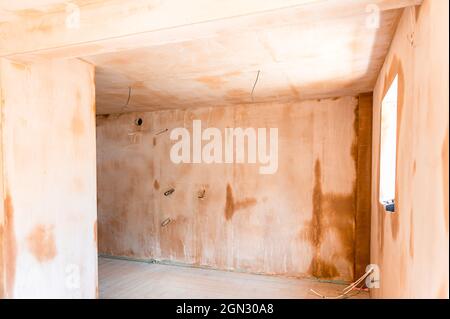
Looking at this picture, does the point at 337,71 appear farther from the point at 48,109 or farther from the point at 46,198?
the point at 46,198

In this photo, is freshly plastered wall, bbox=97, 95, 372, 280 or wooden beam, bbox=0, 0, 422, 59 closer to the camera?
wooden beam, bbox=0, 0, 422, 59

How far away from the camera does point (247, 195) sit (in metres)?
4.34

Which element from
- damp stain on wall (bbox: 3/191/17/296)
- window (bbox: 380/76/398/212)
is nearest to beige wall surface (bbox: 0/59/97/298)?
damp stain on wall (bbox: 3/191/17/296)

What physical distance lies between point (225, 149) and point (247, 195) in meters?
0.75

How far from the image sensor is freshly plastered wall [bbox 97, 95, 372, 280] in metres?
3.90

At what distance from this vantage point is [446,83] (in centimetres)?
98

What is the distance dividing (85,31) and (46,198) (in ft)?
4.22

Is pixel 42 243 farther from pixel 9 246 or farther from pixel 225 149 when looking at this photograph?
pixel 225 149

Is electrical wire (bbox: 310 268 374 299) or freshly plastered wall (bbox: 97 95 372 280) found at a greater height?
freshly plastered wall (bbox: 97 95 372 280)

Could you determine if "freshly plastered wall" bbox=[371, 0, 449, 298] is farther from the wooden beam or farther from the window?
the window

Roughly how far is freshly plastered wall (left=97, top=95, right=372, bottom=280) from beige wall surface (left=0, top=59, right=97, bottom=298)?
2.07 metres

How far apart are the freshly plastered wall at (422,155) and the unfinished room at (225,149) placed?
0.04 ft
